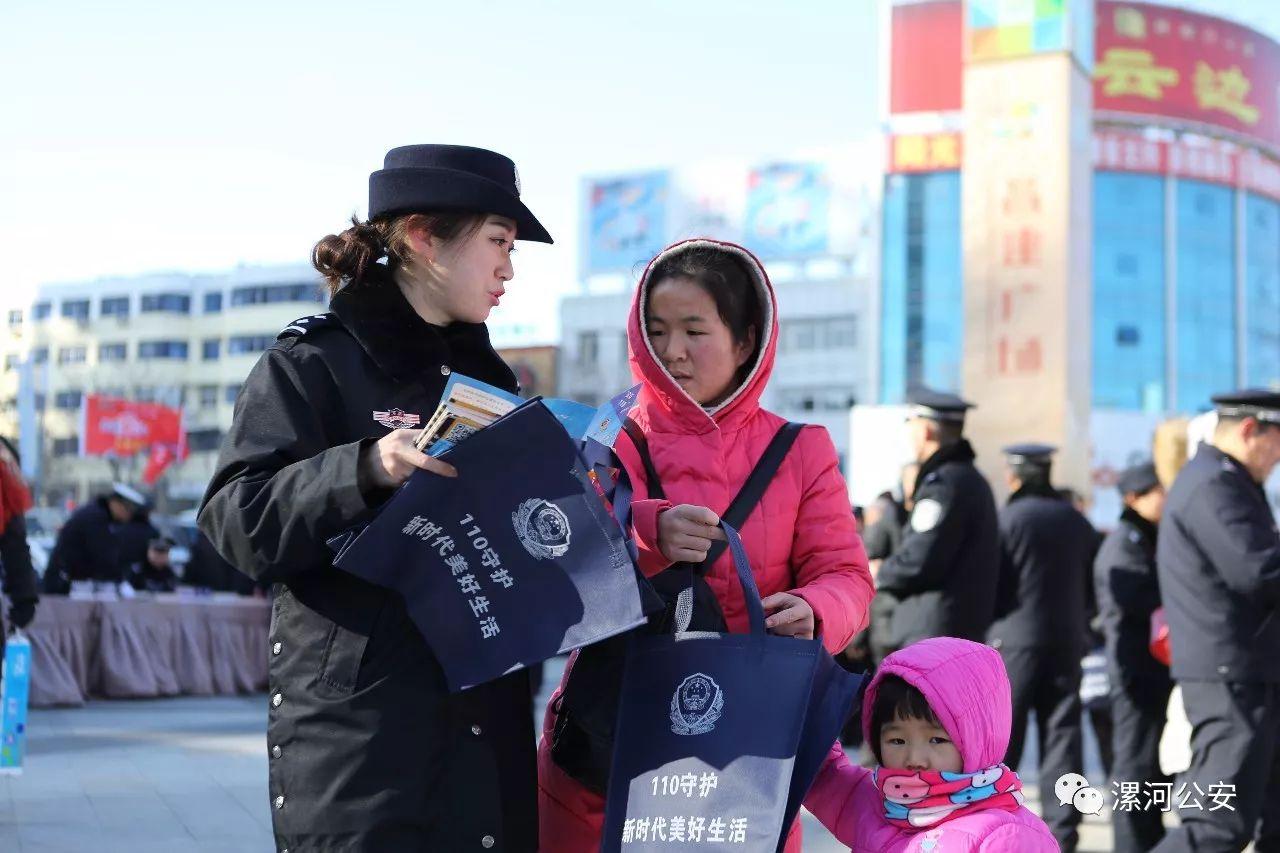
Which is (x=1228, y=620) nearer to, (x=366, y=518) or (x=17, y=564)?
(x=366, y=518)

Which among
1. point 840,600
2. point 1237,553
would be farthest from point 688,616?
point 1237,553

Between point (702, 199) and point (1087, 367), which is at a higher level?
point (702, 199)

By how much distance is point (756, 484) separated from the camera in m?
2.68

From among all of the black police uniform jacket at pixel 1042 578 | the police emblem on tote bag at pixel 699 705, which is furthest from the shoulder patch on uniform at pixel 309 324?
the black police uniform jacket at pixel 1042 578

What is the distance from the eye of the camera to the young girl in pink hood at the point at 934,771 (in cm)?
267

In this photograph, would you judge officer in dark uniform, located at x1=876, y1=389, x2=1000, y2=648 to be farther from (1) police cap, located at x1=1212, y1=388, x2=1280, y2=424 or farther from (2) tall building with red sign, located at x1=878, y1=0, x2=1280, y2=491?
(2) tall building with red sign, located at x1=878, y1=0, x2=1280, y2=491

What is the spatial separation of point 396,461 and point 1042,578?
5945 mm

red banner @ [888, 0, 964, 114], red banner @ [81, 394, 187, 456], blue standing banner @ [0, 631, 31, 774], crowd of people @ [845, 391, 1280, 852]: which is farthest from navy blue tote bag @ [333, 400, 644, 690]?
red banner @ [888, 0, 964, 114]

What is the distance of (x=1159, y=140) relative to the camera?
59.6 meters

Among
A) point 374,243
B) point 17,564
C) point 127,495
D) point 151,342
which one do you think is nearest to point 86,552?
point 127,495

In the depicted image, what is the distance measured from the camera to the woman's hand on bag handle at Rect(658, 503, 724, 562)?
2406 mm

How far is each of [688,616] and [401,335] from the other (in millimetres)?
663

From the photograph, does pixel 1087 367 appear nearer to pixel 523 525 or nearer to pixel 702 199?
pixel 523 525

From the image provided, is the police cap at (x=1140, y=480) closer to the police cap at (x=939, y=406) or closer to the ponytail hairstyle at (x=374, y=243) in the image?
the police cap at (x=939, y=406)
